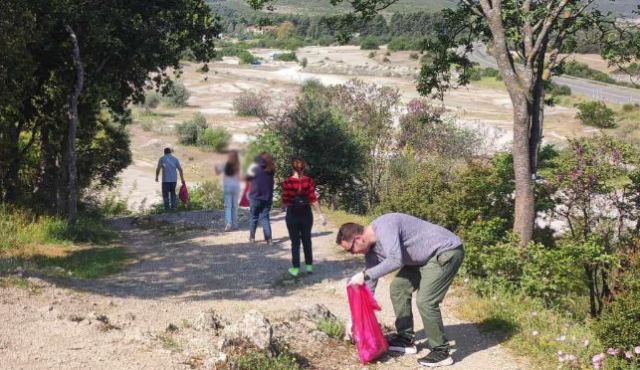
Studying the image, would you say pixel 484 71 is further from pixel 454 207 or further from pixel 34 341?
pixel 34 341

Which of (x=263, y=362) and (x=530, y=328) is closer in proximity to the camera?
(x=263, y=362)

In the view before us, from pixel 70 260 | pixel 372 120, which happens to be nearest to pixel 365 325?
pixel 70 260

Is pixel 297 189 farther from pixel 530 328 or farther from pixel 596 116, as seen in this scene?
pixel 596 116

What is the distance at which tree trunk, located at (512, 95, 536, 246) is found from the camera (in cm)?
996

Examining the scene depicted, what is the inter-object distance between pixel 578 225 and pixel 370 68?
8073 cm

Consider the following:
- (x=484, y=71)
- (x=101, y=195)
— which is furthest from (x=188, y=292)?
(x=484, y=71)

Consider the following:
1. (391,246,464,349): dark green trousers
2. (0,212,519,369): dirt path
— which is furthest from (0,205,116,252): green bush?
(391,246,464,349): dark green trousers

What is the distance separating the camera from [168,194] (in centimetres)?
1794

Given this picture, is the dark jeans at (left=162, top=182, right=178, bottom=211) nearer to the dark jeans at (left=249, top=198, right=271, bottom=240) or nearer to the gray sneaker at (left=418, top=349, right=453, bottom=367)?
the dark jeans at (left=249, top=198, right=271, bottom=240)

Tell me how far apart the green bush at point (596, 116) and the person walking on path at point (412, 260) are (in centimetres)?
4441

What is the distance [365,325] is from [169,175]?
11.3 metres

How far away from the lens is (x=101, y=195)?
22391mm

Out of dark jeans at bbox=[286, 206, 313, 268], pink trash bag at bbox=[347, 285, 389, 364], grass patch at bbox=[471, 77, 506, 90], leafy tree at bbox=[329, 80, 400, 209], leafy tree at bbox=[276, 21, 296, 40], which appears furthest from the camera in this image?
leafy tree at bbox=[276, 21, 296, 40]

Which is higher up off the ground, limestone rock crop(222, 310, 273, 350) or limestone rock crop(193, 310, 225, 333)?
limestone rock crop(222, 310, 273, 350)
